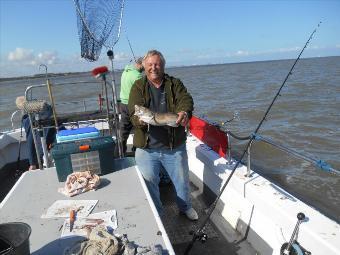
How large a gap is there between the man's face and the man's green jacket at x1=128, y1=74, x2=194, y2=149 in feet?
0.31

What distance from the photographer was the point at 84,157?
361cm

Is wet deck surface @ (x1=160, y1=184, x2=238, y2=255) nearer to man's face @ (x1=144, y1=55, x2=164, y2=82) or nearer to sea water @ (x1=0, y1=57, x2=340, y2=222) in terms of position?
man's face @ (x1=144, y1=55, x2=164, y2=82)

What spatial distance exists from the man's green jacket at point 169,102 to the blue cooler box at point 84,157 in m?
0.35

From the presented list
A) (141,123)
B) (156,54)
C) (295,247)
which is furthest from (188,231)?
(156,54)

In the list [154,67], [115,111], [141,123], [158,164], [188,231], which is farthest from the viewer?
[115,111]

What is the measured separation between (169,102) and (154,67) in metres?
0.40

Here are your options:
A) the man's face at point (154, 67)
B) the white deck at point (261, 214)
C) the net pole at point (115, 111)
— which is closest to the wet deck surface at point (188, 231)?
the white deck at point (261, 214)

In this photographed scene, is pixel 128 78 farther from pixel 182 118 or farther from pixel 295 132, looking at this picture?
pixel 295 132

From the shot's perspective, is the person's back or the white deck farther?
the person's back

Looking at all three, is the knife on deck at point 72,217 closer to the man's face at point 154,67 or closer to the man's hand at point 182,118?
the man's hand at point 182,118

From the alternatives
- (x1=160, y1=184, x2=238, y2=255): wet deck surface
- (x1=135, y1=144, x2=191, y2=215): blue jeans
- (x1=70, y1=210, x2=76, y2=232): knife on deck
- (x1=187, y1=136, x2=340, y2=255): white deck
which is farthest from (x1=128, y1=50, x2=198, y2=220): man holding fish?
(x1=70, y1=210, x2=76, y2=232): knife on deck

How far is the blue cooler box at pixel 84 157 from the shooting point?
3559 millimetres

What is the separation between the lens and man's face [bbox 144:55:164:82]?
3.56 meters

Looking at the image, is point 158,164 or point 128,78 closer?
point 158,164
